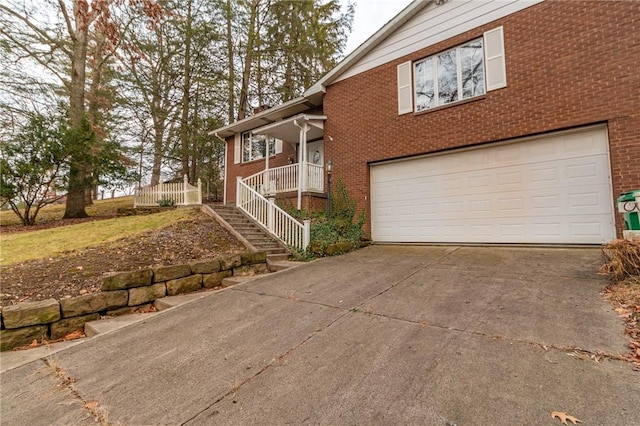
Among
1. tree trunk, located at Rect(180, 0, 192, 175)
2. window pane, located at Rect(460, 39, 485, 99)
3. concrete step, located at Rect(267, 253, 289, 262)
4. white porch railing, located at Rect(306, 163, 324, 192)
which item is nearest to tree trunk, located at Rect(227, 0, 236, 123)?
tree trunk, located at Rect(180, 0, 192, 175)

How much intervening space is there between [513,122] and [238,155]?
10.6 metres

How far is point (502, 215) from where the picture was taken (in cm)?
636

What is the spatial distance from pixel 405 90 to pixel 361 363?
7350mm

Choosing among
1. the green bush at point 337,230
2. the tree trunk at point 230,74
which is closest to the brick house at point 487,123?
the green bush at point 337,230

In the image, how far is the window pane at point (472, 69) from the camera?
679 cm

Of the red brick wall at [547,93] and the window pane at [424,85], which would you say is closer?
the red brick wall at [547,93]

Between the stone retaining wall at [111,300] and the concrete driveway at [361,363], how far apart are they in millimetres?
818

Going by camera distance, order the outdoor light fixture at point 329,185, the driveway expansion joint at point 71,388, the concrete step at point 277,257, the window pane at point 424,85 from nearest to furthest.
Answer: the driveway expansion joint at point 71,388, the concrete step at point 277,257, the window pane at point 424,85, the outdoor light fixture at point 329,185

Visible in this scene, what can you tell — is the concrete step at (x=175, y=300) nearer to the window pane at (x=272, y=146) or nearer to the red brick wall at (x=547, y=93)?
the red brick wall at (x=547, y=93)

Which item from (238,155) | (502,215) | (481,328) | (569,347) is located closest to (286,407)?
(481,328)

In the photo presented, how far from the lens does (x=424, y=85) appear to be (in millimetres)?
7570

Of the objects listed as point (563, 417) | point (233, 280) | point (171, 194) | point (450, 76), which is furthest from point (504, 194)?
point (171, 194)

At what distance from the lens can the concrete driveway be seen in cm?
178

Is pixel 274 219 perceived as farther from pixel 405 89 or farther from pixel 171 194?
pixel 171 194
